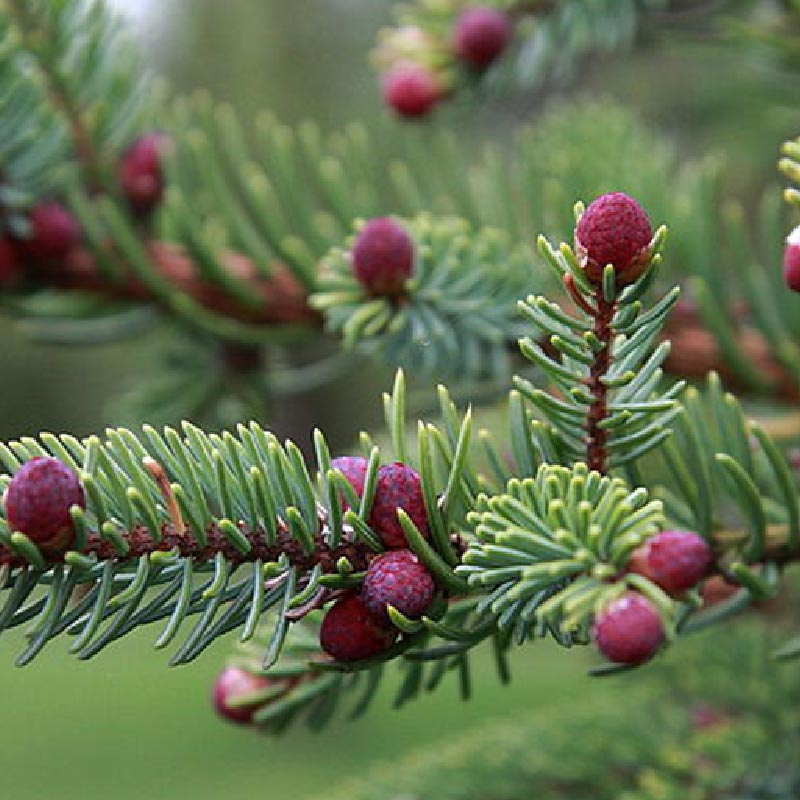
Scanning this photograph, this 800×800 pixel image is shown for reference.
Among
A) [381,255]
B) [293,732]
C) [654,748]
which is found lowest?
[293,732]

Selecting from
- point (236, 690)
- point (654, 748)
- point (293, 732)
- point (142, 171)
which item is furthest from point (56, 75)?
point (293, 732)

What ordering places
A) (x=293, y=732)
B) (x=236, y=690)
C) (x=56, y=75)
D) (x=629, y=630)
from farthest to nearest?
(x=293, y=732), (x=56, y=75), (x=236, y=690), (x=629, y=630)

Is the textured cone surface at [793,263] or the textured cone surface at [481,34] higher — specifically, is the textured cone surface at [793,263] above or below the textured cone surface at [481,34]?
below

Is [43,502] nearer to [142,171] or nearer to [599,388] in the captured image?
[599,388]

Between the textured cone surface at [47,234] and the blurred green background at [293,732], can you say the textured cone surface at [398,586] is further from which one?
the textured cone surface at [47,234]

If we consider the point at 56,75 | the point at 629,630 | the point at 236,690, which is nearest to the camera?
the point at 629,630

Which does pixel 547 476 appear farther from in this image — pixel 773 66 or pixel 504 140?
pixel 504 140

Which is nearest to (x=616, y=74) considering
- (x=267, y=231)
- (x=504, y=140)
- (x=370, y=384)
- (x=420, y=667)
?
(x=504, y=140)

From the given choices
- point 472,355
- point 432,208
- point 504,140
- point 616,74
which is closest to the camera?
point 472,355

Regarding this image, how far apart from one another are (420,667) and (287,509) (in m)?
0.11

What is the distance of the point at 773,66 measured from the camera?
0.60m

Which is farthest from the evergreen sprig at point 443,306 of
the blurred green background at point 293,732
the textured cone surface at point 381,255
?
the blurred green background at point 293,732

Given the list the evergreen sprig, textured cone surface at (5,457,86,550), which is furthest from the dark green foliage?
textured cone surface at (5,457,86,550)

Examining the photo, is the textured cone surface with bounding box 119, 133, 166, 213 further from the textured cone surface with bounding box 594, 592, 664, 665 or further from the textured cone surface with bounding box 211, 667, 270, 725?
the textured cone surface with bounding box 594, 592, 664, 665
